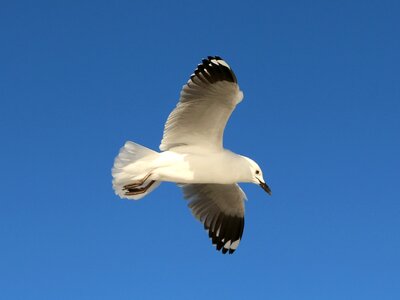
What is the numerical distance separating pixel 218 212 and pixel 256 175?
101cm

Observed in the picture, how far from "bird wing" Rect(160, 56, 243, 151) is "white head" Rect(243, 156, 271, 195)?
38cm

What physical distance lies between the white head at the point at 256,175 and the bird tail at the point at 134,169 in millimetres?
977

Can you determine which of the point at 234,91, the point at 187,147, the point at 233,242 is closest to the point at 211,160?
the point at 187,147

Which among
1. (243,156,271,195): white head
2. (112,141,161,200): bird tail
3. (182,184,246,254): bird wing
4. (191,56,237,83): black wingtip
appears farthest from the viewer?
(182,184,246,254): bird wing

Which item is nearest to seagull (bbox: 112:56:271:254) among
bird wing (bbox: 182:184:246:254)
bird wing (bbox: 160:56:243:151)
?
bird wing (bbox: 160:56:243:151)

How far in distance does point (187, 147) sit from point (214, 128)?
1.13ft

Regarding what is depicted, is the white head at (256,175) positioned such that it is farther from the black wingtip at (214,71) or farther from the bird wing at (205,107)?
the black wingtip at (214,71)

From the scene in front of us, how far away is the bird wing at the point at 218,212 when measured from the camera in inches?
326

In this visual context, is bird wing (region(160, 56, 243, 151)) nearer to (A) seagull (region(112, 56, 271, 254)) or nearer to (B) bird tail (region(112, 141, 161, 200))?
(A) seagull (region(112, 56, 271, 254))

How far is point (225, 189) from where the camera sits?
8.21 meters

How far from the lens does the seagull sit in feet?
23.1

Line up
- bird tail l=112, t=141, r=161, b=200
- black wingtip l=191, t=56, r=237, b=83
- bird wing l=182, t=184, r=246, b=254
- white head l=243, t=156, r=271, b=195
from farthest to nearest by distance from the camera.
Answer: bird wing l=182, t=184, r=246, b=254 < white head l=243, t=156, r=271, b=195 < bird tail l=112, t=141, r=161, b=200 < black wingtip l=191, t=56, r=237, b=83

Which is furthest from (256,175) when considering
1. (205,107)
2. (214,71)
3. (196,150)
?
(214,71)

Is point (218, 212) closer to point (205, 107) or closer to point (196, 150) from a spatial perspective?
point (196, 150)
